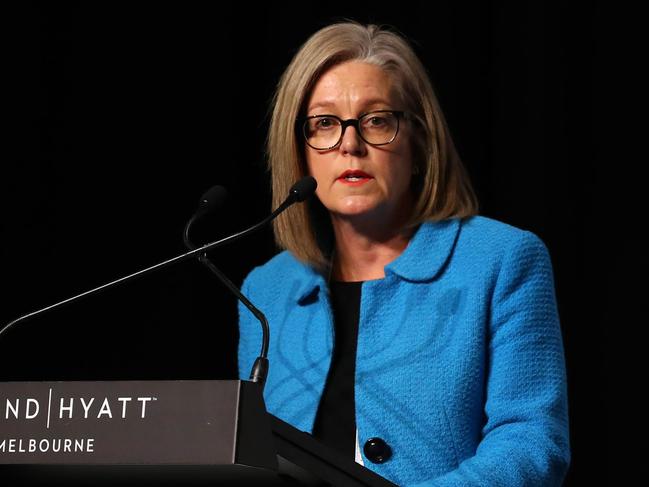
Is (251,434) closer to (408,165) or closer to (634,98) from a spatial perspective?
(408,165)

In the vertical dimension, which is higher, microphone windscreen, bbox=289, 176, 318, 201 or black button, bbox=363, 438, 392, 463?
microphone windscreen, bbox=289, 176, 318, 201

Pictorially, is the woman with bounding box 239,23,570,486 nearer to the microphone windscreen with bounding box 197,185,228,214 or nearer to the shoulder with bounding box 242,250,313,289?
the shoulder with bounding box 242,250,313,289

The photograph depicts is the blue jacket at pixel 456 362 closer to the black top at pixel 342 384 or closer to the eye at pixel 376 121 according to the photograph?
the black top at pixel 342 384

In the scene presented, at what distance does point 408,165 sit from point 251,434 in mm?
1012

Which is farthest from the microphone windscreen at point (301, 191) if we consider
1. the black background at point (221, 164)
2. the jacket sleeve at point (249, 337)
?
the black background at point (221, 164)

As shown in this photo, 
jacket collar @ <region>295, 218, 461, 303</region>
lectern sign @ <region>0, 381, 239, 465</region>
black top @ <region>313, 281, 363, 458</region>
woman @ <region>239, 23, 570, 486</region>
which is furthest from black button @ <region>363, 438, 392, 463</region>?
lectern sign @ <region>0, 381, 239, 465</region>

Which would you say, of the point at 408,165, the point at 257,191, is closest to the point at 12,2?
the point at 257,191

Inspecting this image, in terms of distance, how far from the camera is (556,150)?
2.46 m

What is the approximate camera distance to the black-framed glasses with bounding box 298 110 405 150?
1938 mm

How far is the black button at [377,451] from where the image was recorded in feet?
5.60

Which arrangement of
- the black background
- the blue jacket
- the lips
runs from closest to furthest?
the blue jacket, the lips, the black background

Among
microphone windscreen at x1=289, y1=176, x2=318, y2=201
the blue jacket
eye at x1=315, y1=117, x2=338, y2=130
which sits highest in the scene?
eye at x1=315, y1=117, x2=338, y2=130

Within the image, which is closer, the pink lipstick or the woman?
the woman

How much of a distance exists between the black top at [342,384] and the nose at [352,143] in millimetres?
260
